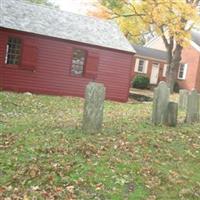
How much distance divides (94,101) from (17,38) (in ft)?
42.1

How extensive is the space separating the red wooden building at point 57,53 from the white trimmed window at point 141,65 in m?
16.7

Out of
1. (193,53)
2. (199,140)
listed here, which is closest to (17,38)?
(199,140)

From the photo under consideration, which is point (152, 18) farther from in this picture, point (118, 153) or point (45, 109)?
point (118, 153)

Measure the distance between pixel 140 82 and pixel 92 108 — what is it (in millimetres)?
29587

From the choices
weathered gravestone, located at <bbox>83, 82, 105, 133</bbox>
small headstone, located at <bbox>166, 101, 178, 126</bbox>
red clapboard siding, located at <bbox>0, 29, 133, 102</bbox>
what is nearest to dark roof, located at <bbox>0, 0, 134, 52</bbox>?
red clapboard siding, located at <bbox>0, 29, 133, 102</bbox>

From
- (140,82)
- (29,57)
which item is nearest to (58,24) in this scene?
(29,57)

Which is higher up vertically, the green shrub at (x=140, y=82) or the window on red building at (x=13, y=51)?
the window on red building at (x=13, y=51)

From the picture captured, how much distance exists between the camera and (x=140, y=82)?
40406mm

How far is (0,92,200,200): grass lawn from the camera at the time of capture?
7469 millimetres

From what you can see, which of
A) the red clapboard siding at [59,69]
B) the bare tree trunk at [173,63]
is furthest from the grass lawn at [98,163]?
the bare tree trunk at [173,63]

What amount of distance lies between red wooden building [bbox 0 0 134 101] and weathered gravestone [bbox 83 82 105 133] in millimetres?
12407

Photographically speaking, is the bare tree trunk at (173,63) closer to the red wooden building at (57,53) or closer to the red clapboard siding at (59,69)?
the red wooden building at (57,53)

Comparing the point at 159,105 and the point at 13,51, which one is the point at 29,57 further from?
the point at 159,105

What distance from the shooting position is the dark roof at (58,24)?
2328cm
